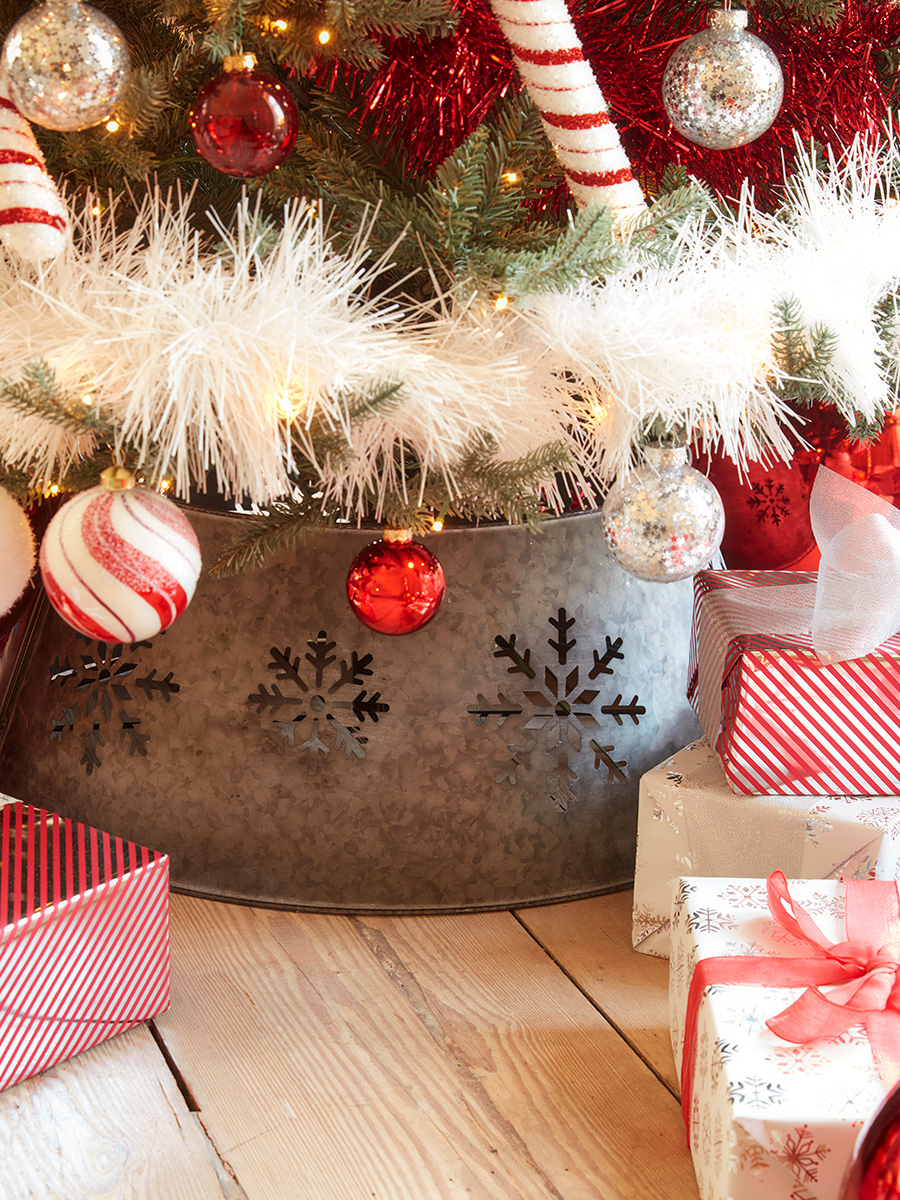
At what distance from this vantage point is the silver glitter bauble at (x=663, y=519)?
68 centimetres

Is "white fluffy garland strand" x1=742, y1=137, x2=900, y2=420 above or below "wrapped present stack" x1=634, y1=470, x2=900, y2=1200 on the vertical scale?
above

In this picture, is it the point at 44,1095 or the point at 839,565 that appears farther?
the point at 839,565

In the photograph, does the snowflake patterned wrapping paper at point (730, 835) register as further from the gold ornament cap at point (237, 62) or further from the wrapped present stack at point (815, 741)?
the gold ornament cap at point (237, 62)

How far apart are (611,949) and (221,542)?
42cm

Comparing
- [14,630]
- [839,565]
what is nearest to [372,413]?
[839,565]

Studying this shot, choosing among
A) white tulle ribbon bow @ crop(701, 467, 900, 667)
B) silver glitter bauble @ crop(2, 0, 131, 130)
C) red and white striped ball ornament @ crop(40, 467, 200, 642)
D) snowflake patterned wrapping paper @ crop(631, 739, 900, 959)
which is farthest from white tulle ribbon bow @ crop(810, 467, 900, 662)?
silver glitter bauble @ crop(2, 0, 131, 130)

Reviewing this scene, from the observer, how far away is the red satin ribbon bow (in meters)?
0.58

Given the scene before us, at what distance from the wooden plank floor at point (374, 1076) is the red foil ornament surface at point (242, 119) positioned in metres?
0.53

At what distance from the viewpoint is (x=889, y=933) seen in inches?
25.5

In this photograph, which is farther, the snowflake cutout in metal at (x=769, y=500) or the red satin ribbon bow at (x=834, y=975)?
the snowflake cutout in metal at (x=769, y=500)

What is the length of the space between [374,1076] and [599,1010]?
165mm

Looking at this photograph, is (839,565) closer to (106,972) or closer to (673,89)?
(673,89)

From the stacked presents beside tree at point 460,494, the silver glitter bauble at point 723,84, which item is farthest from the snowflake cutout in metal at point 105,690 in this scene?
the silver glitter bauble at point 723,84

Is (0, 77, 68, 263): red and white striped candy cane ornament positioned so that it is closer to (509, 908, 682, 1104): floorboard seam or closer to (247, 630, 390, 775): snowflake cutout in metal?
(247, 630, 390, 775): snowflake cutout in metal
